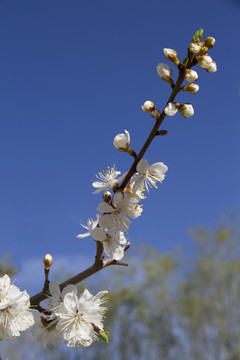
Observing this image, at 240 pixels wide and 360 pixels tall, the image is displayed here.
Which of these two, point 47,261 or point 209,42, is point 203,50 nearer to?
point 209,42

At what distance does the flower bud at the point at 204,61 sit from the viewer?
1.11 meters

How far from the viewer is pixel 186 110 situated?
3.70 feet

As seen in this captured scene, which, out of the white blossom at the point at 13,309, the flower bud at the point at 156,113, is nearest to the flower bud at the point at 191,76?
the flower bud at the point at 156,113

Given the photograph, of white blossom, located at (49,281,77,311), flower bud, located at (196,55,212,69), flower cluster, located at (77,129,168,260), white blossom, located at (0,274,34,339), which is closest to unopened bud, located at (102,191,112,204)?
flower cluster, located at (77,129,168,260)

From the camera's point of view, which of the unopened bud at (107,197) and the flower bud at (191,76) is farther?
the unopened bud at (107,197)

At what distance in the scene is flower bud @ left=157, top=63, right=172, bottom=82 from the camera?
1.14 meters

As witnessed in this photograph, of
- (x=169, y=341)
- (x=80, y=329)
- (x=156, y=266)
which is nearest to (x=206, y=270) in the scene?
(x=156, y=266)

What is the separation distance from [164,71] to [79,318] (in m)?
0.86

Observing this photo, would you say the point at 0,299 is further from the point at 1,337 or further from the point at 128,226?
the point at 128,226

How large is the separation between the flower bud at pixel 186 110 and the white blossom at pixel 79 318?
25.3 inches

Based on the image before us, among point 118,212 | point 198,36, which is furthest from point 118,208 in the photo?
point 198,36

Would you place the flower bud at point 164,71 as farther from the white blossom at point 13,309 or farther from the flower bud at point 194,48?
the white blossom at point 13,309

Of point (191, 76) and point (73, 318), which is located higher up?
point (191, 76)

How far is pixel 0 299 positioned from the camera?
3.85ft
